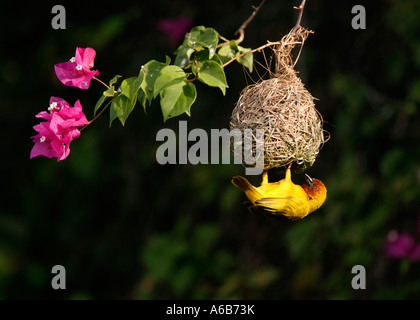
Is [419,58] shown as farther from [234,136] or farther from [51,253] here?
[51,253]

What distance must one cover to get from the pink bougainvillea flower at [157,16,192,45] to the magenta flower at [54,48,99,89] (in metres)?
2.62

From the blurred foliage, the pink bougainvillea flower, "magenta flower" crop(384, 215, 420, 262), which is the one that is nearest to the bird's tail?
the blurred foliage

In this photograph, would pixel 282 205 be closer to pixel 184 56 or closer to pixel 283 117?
pixel 283 117

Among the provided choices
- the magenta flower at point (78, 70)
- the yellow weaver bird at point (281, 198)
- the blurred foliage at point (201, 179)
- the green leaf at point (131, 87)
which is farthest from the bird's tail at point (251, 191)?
the blurred foliage at point (201, 179)

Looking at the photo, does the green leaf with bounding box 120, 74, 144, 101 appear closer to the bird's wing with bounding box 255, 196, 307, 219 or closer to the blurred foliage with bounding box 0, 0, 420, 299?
the bird's wing with bounding box 255, 196, 307, 219

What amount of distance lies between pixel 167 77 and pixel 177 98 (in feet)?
0.21

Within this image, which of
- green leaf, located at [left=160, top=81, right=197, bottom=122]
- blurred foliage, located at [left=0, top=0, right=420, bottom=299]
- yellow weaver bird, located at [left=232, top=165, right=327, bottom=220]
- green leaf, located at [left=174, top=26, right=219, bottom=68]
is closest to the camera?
green leaf, located at [left=160, top=81, right=197, bottom=122]

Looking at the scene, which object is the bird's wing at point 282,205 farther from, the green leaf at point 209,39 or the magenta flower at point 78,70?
the magenta flower at point 78,70

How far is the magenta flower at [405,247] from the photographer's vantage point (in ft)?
11.4

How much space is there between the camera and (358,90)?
12.7 ft

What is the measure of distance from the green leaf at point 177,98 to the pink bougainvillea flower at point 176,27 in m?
2.78

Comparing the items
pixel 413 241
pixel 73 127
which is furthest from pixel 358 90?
pixel 73 127

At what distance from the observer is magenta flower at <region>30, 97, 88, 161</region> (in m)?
1.66

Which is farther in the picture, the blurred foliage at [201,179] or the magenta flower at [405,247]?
the blurred foliage at [201,179]
